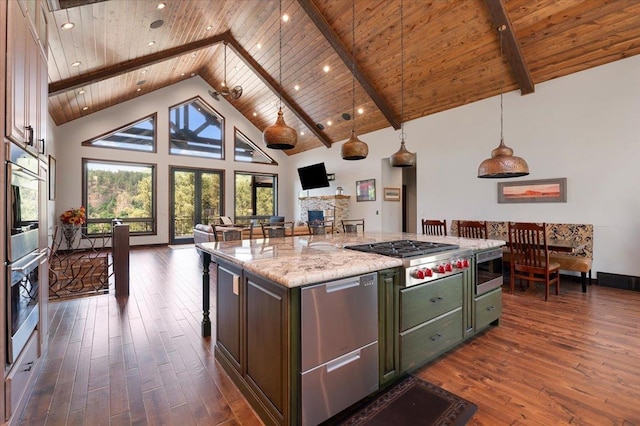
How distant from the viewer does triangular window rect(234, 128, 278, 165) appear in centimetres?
1036

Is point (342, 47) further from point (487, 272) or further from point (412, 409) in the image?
point (412, 409)

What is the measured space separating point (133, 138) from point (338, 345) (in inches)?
369

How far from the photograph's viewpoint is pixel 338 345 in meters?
1.62

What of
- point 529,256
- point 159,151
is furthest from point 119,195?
point 529,256

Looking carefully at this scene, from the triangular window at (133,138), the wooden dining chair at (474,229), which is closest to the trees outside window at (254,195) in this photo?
the triangular window at (133,138)

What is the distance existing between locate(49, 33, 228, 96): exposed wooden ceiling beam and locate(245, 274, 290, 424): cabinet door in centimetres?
616

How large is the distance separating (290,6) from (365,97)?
2603mm

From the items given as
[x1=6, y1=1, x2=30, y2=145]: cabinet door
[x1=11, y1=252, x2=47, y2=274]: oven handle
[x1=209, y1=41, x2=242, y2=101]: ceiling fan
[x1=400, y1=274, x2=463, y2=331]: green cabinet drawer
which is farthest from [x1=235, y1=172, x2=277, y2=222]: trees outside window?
[x1=400, y1=274, x2=463, y2=331]: green cabinet drawer

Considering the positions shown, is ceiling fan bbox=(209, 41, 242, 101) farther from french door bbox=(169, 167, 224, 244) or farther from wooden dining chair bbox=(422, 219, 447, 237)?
wooden dining chair bbox=(422, 219, 447, 237)

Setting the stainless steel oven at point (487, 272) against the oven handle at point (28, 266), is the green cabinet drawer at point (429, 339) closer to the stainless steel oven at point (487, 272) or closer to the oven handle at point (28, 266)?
the stainless steel oven at point (487, 272)

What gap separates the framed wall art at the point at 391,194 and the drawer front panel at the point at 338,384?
6869 millimetres

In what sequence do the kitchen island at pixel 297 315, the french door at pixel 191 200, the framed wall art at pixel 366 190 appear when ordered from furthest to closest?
the french door at pixel 191 200 → the framed wall art at pixel 366 190 → the kitchen island at pixel 297 315

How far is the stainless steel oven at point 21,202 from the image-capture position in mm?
1567

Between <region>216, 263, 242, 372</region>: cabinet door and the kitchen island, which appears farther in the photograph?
<region>216, 263, 242, 372</region>: cabinet door
